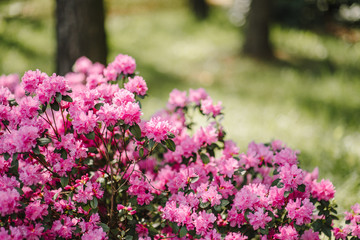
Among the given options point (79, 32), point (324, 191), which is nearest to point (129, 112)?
point (324, 191)

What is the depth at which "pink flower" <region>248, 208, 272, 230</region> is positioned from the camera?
1.75 meters

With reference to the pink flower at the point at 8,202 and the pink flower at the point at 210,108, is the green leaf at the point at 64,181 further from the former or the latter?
the pink flower at the point at 210,108

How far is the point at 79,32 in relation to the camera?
392 centimetres

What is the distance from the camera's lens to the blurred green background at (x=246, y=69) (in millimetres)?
4094

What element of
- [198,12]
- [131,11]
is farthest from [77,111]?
[131,11]

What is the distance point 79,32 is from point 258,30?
3714 mm

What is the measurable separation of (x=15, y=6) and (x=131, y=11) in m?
3.18

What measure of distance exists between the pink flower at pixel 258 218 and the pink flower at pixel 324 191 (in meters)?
0.40

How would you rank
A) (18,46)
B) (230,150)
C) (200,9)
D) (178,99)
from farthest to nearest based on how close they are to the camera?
(200,9) → (18,46) → (178,99) → (230,150)

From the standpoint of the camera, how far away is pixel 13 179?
67.2 inches

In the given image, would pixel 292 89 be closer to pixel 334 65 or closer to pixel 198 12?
pixel 334 65

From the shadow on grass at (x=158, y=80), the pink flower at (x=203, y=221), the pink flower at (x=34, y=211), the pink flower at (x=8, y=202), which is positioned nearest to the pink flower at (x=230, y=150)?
the pink flower at (x=203, y=221)

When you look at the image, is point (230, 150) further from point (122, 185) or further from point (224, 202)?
point (122, 185)

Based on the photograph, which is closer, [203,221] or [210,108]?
[203,221]
